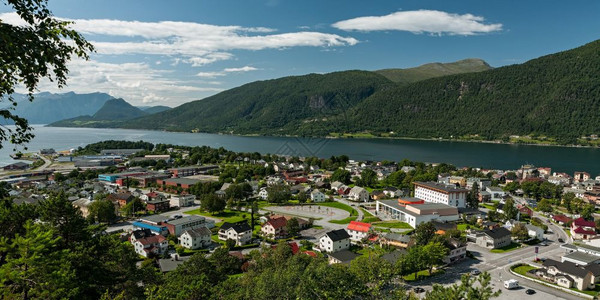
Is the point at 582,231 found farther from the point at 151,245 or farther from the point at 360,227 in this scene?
the point at 151,245

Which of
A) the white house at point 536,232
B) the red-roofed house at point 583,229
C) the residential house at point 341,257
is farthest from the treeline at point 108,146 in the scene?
the red-roofed house at point 583,229

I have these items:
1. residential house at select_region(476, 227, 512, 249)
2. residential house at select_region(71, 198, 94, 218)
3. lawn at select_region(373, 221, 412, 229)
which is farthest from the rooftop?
residential house at select_region(71, 198, 94, 218)

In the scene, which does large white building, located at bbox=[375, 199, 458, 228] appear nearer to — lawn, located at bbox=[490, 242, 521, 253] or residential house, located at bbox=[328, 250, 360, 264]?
lawn, located at bbox=[490, 242, 521, 253]

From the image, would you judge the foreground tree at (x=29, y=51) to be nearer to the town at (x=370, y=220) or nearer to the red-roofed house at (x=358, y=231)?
the town at (x=370, y=220)

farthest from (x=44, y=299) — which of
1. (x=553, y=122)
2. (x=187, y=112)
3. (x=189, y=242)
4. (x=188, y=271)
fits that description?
(x=187, y=112)

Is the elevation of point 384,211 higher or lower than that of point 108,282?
lower

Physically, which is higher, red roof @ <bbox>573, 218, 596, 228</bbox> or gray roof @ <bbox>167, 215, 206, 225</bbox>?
gray roof @ <bbox>167, 215, 206, 225</bbox>

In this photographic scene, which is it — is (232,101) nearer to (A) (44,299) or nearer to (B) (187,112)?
(B) (187,112)
